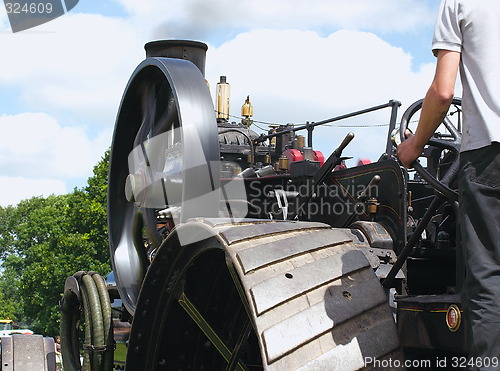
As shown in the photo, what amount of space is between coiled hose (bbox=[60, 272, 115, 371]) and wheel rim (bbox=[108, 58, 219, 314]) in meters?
0.12

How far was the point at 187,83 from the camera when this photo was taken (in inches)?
128

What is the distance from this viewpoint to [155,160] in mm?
3766

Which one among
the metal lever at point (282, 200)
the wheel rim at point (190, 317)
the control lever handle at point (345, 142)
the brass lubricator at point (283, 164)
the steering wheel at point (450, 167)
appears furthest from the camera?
the brass lubricator at point (283, 164)

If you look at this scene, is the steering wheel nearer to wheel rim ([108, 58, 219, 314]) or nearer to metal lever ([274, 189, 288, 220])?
wheel rim ([108, 58, 219, 314])

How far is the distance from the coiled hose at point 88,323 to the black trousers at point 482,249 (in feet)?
6.42

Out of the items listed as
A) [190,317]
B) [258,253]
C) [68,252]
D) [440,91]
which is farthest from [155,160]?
[68,252]

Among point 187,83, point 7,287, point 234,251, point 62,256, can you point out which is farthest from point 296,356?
point 7,287

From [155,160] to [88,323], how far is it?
0.86 m

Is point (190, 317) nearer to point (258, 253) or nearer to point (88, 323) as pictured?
point (88, 323)

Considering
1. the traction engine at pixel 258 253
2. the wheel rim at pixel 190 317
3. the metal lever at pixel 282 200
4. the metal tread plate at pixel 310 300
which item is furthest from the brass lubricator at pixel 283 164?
the metal tread plate at pixel 310 300

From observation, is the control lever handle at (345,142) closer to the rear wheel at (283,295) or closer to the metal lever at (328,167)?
the metal lever at (328,167)

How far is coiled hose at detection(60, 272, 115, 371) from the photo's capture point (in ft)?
10.9

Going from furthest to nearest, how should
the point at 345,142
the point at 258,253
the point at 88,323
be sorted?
the point at 88,323 → the point at 345,142 → the point at 258,253

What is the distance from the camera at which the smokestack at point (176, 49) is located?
4.12 meters
